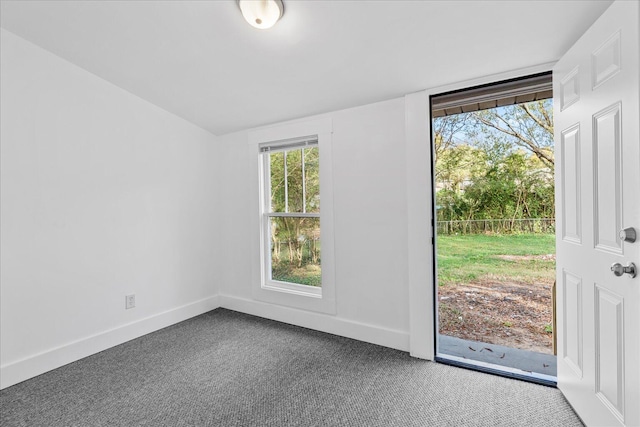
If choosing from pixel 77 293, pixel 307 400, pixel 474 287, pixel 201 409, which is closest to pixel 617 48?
pixel 307 400

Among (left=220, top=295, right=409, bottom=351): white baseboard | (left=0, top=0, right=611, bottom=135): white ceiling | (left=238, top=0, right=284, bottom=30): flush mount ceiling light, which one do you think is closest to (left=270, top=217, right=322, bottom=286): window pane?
(left=220, top=295, right=409, bottom=351): white baseboard

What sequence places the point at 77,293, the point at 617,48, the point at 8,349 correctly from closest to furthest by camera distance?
the point at 617,48 < the point at 8,349 < the point at 77,293

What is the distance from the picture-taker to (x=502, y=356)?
8.82 feet

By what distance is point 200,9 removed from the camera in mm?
1871

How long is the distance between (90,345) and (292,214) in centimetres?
197

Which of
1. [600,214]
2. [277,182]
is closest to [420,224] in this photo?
[600,214]

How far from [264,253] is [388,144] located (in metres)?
1.70

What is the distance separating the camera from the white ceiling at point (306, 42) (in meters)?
1.71

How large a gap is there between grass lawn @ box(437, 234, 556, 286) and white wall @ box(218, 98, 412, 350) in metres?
2.02

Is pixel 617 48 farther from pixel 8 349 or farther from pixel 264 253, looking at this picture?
pixel 8 349

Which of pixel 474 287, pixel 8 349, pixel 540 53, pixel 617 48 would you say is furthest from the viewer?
pixel 474 287

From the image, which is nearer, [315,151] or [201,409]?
[201,409]

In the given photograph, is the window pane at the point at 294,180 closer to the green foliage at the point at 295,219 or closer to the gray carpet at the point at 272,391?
the green foliage at the point at 295,219

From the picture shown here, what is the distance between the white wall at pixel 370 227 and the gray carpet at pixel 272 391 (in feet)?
0.79
